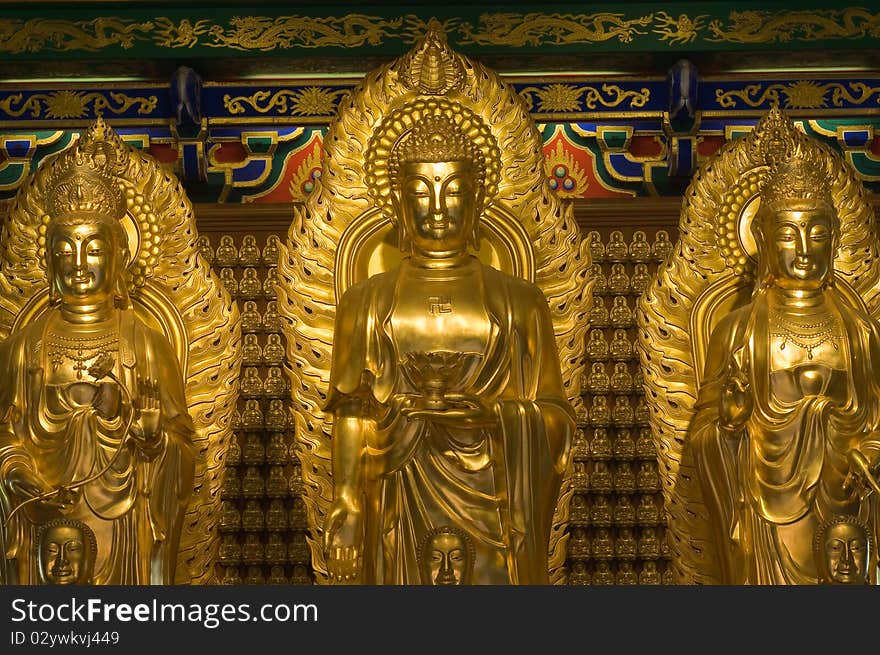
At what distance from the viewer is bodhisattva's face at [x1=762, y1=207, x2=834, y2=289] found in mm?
5605

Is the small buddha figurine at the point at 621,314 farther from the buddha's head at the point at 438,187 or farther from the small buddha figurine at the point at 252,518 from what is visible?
the small buddha figurine at the point at 252,518

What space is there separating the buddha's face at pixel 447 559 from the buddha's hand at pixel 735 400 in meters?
0.86

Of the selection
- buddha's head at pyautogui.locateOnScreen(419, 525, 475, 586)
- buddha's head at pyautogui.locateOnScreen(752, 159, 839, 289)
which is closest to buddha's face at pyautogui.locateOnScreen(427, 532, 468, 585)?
buddha's head at pyautogui.locateOnScreen(419, 525, 475, 586)

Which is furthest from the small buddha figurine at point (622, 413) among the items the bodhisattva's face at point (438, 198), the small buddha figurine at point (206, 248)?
the small buddha figurine at point (206, 248)

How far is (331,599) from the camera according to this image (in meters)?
3.44

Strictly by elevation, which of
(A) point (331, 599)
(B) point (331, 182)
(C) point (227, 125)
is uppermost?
(C) point (227, 125)

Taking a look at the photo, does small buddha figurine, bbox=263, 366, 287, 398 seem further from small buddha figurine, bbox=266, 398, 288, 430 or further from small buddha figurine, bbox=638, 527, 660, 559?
small buddha figurine, bbox=638, 527, 660, 559

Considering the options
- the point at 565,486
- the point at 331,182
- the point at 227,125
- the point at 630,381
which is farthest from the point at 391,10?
the point at 565,486

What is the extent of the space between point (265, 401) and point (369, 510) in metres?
1.37

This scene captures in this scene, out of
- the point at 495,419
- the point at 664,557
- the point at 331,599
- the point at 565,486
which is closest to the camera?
the point at 331,599

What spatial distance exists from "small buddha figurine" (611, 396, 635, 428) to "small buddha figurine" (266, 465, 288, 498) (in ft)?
3.91

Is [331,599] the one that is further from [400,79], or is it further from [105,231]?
[400,79]

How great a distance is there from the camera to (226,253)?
6.84 metres

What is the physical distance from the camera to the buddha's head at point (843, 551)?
538 cm
